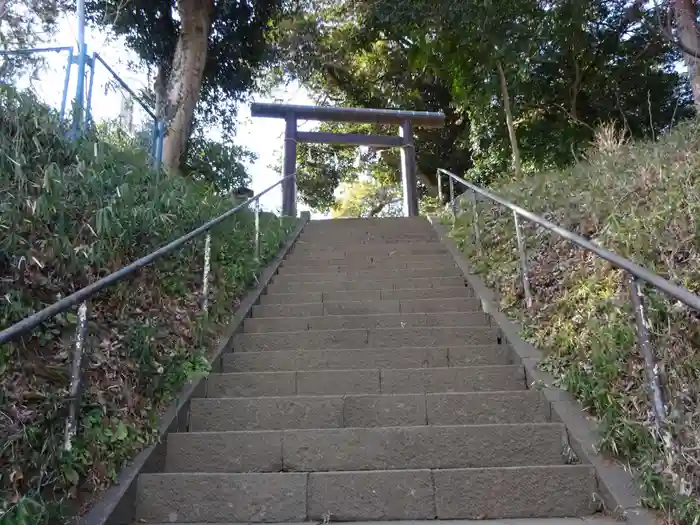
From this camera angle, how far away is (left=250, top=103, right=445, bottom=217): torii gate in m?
10.1

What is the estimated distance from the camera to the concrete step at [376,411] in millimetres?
3023

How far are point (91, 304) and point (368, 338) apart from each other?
1.91 meters

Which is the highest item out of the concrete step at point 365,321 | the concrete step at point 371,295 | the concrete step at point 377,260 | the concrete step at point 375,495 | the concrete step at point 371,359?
the concrete step at point 377,260

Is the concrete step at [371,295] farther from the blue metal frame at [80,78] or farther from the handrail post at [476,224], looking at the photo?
the blue metal frame at [80,78]

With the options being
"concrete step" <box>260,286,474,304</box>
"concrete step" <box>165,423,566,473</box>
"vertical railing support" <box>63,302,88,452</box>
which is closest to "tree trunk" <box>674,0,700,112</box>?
"concrete step" <box>260,286,474,304</box>

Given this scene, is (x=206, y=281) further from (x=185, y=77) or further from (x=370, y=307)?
(x=185, y=77)

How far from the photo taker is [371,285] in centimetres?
533

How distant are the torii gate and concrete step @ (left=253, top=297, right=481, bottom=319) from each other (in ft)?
A: 16.2

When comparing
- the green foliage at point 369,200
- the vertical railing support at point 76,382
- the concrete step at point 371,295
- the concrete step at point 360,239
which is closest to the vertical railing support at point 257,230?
the concrete step at point 371,295

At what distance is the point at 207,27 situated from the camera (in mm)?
8258

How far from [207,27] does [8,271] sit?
6.48 m

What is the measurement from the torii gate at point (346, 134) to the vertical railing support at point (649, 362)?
7558 mm

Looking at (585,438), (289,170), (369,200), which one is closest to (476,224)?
(585,438)

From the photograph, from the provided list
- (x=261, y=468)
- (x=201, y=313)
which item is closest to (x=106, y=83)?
(x=201, y=313)
